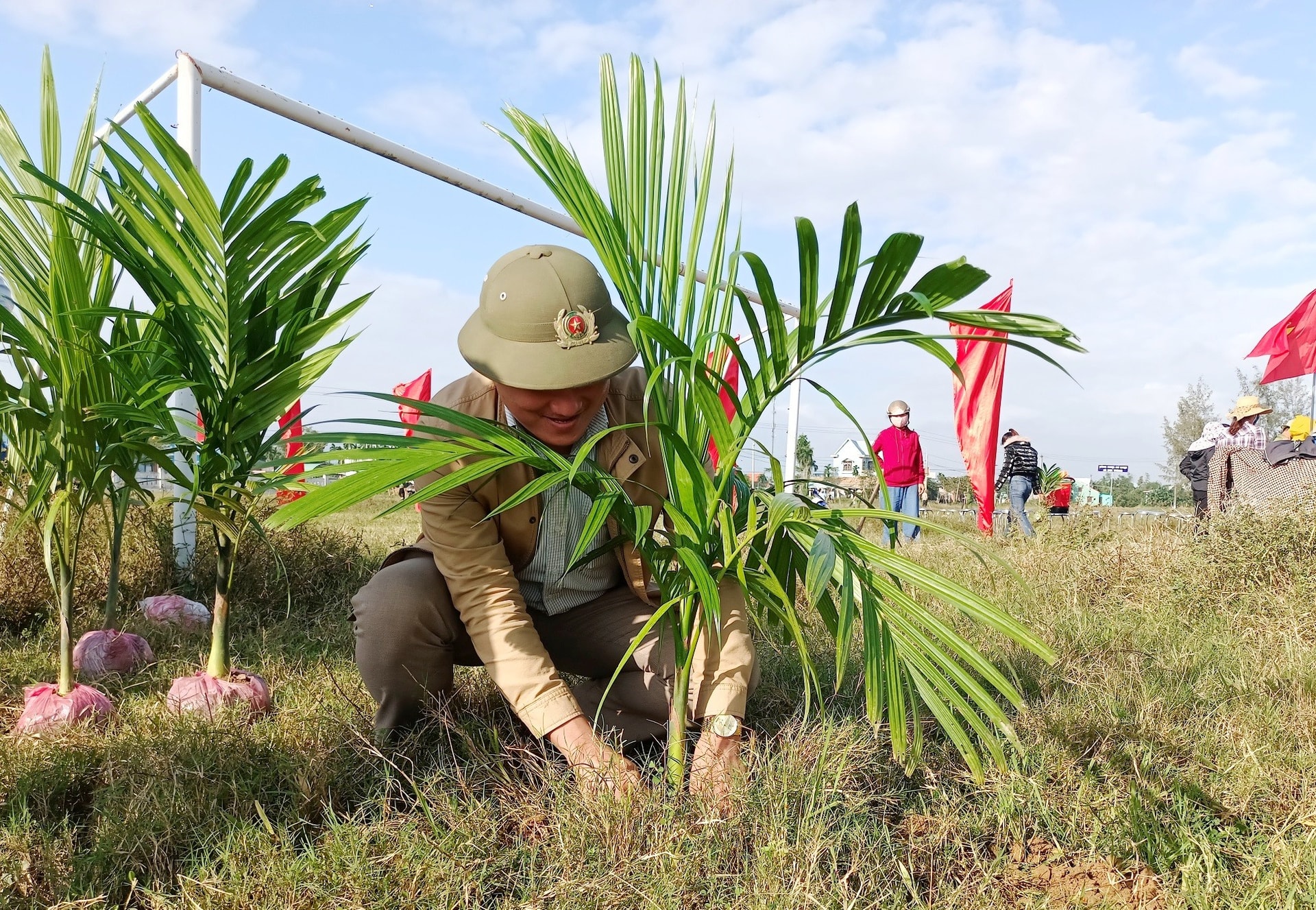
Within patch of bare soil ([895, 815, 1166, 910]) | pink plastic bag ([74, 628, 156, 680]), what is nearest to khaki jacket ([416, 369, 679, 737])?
patch of bare soil ([895, 815, 1166, 910])

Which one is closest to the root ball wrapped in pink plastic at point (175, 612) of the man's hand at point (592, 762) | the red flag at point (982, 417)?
the man's hand at point (592, 762)

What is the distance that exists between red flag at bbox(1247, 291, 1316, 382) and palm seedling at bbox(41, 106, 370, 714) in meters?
8.37

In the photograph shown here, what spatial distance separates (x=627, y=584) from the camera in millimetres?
2195

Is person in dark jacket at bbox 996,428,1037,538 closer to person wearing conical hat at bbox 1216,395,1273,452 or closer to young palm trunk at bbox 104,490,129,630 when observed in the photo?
person wearing conical hat at bbox 1216,395,1273,452

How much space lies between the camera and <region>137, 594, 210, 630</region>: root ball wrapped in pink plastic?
306 centimetres

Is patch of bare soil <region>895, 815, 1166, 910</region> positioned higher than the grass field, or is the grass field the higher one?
the grass field

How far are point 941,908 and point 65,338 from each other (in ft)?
7.39

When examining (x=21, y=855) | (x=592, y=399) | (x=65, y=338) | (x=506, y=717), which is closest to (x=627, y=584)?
(x=506, y=717)

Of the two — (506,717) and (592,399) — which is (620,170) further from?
(506,717)

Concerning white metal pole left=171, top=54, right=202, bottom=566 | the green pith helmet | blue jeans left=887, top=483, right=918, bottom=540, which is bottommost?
blue jeans left=887, top=483, right=918, bottom=540

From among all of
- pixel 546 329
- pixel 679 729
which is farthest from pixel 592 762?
pixel 546 329

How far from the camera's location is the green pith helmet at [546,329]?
1.60 m

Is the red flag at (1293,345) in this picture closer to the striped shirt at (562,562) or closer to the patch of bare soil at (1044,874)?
the patch of bare soil at (1044,874)

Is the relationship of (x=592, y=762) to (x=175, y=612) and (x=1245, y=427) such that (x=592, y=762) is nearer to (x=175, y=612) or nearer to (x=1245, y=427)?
(x=175, y=612)
